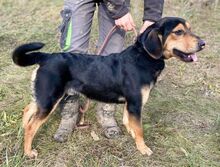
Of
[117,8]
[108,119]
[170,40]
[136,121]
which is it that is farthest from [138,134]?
[117,8]

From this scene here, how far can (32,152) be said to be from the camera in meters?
3.52

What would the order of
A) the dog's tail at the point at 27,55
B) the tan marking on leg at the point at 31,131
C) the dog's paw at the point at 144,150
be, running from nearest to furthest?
the dog's tail at the point at 27,55 → the tan marking on leg at the point at 31,131 → the dog's paw at the point at 144,150

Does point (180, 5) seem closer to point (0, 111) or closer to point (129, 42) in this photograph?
point (129, 42)

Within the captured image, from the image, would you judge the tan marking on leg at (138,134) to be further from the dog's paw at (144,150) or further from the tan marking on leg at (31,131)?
the tan marking on leg at (31,131)

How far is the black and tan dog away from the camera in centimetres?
335

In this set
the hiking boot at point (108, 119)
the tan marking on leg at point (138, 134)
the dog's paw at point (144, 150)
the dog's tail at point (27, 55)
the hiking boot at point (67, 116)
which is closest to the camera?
the dog's tail at point (27, 55)

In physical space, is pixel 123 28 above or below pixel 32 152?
above

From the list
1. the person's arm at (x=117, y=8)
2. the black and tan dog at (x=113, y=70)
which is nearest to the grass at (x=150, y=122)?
the black and tan dog at (x=113, y=70)

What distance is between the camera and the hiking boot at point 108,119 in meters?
3.96

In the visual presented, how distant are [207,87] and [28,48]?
258 centimetres

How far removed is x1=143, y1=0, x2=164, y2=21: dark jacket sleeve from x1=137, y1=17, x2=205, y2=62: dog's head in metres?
0.29

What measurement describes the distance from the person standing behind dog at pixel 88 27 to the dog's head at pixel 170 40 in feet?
0.94

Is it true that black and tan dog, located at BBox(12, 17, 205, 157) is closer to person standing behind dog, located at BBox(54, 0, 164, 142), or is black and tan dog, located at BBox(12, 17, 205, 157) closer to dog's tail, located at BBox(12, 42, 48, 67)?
dog's tail, located at BBox(12, 42, 48, 67)

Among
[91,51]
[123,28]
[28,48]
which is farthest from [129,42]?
[28,48]
